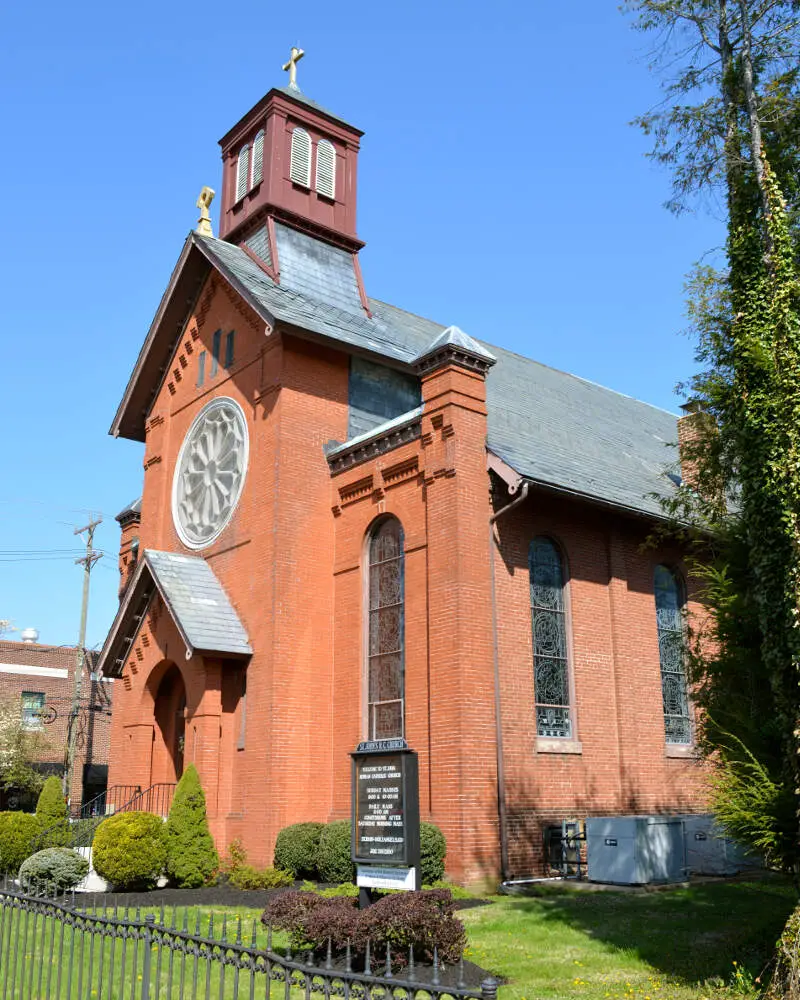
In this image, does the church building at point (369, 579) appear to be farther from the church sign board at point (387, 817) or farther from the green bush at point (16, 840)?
the church sign board at point (387, 817)

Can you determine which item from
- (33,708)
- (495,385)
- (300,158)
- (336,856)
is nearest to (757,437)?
(336,856)

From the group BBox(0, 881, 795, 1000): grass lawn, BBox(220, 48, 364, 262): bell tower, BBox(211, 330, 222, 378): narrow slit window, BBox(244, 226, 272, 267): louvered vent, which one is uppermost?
BBox(220, 48, 364, 262): bell tower

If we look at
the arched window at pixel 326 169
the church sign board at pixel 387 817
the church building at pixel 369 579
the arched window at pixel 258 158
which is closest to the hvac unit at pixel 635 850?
the church building at pixel 369 579

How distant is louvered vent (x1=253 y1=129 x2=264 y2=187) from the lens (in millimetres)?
24656

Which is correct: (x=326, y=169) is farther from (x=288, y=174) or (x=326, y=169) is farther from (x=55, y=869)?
(x=55, y=869)

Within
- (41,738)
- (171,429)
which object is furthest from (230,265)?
(41,738)

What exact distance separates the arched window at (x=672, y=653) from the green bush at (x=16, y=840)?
534 inches

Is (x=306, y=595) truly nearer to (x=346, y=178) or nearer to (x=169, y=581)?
(x=169, y=581)

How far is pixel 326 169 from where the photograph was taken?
25422mm

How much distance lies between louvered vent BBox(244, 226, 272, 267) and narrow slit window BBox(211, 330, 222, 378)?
210 cm

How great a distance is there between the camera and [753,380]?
10328mm

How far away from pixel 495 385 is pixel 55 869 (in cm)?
1412

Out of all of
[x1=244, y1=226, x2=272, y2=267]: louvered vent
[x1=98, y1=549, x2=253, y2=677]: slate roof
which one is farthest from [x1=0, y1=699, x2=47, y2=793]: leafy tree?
[x1=244, y1=226, x2=272, y2=267]: louvered vent

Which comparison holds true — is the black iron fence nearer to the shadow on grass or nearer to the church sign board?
the church sign board
